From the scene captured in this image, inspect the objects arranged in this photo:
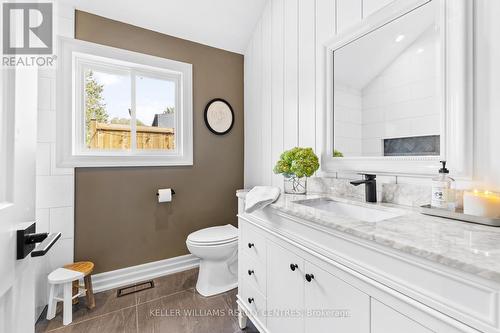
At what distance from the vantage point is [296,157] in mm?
1472

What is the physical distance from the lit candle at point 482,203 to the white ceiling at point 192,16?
2.30 meters

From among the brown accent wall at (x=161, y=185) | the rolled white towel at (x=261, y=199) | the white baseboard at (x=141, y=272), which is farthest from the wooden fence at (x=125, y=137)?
the rolled white towel at (x=261, y=199)

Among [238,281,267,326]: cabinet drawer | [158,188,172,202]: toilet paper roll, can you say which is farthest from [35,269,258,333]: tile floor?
[158,188,172,202]: toilet paper roll

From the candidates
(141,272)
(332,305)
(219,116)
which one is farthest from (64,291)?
(219,116)

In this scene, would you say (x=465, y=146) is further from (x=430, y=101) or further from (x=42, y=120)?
(x=42, y=120)

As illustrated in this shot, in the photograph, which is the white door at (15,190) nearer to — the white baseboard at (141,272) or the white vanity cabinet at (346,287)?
the white vanity cabinet at (346,287)

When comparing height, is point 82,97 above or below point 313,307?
above

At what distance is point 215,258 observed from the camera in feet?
6.26

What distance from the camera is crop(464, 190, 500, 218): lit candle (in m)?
0.76

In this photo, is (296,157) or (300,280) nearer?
(300,280)

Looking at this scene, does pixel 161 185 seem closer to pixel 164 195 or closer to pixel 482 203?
pixel 164 195

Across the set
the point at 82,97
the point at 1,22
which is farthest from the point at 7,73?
the point at 82,97

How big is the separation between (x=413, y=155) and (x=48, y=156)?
8.13ft

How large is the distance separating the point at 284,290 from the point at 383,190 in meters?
0.74
